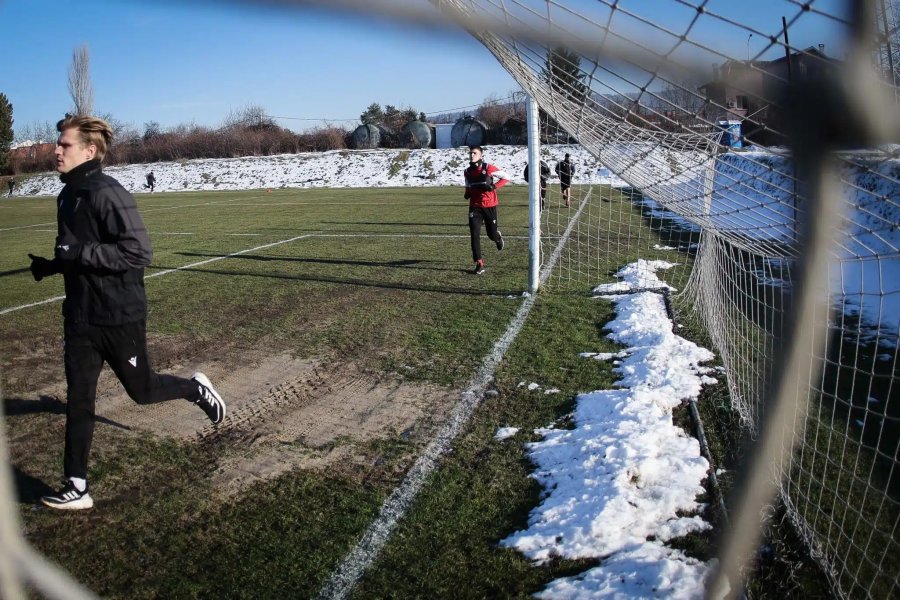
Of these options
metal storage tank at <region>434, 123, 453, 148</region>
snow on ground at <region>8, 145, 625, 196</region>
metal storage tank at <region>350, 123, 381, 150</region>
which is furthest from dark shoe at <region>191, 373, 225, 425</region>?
metal storage tank at <region>350, 123, 381, 150</region>

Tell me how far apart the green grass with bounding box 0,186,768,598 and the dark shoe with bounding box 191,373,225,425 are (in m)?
0.19

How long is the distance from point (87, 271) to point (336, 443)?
1.67 metres

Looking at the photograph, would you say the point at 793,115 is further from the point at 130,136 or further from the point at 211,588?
the point at 130,136

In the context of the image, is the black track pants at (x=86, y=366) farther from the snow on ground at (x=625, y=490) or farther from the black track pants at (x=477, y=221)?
the black track pants at (x=477, y=221)

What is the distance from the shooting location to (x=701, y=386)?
4.70 m

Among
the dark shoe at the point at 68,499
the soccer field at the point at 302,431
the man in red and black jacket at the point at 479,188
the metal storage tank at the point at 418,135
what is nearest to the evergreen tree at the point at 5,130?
the metal storage tank at the point at 418,135

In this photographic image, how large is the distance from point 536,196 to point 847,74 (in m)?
6.81

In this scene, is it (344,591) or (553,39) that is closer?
(553,39)

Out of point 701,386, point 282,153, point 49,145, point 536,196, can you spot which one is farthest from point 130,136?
point 701,386

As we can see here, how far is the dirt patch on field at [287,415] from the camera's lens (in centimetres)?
384

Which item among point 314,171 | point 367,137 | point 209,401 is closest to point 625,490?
point 209,401

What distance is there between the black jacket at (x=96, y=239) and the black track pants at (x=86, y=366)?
0.24ft

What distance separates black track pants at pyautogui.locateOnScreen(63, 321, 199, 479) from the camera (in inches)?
129

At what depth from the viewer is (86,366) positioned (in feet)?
11.0
